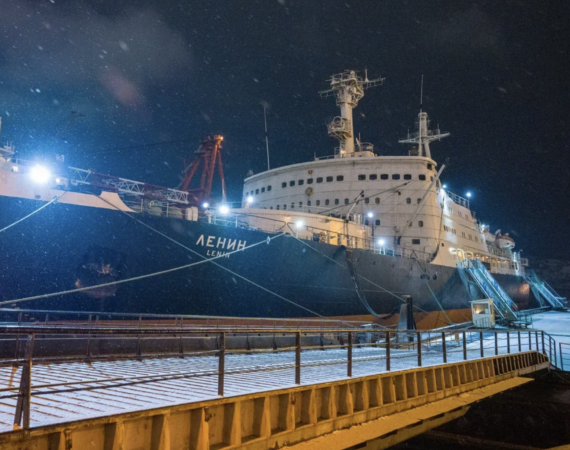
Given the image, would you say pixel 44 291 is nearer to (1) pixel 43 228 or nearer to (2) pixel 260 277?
(1) pixel 43 228

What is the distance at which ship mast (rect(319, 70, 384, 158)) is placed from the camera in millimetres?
28688

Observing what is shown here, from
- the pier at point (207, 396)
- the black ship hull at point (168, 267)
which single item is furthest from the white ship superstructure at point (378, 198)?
the pier at point (207, 396)

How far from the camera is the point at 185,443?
4.39m

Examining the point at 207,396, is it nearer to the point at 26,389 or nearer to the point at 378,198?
the point at 26,389

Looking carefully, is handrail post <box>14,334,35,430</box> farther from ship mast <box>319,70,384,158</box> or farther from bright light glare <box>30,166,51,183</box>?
ship mast <box>319,70,384,158</box>

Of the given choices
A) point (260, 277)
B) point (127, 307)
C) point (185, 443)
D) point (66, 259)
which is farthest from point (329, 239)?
point (185, 443)

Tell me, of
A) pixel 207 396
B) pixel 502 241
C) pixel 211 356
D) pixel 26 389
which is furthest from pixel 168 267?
pixel 502 241

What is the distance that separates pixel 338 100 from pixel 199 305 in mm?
19946

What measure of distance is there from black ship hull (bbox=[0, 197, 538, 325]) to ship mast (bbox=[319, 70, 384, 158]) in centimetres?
1109

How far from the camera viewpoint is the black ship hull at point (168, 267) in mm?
11109

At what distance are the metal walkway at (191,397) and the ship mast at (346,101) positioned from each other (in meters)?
21.1

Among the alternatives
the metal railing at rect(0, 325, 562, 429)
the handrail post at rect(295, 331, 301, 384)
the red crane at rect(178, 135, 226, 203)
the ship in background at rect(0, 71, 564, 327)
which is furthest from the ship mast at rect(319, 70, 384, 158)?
the handrail post at rect(295, 331, 301, 384)

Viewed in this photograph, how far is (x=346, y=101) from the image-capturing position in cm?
2945

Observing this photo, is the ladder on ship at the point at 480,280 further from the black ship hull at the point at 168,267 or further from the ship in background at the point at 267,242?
the black ship hull at the point at 168,267
